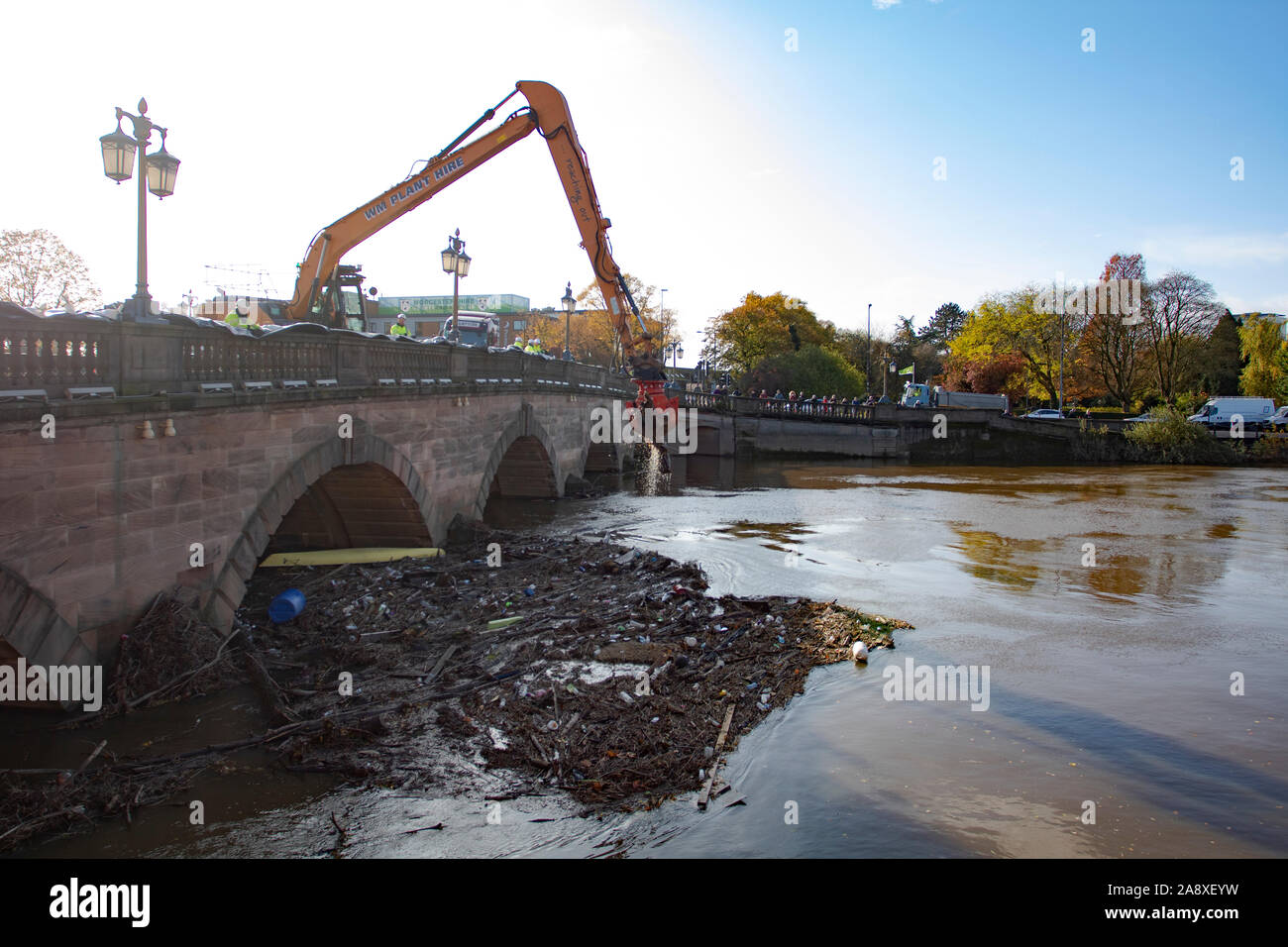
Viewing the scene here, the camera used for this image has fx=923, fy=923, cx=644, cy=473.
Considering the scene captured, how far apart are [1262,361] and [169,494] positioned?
2673 inches

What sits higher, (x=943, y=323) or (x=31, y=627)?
(x=943, y=323)

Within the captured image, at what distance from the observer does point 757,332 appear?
64.5 m

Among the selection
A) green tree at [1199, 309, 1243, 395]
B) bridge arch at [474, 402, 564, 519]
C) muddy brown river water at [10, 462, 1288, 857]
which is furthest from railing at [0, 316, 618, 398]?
green tree at [1199, 309, 1243, 395]

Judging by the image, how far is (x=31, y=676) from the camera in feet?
26.6

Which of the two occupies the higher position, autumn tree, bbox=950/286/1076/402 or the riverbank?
autumn tree, bbox=950/286/1076/402

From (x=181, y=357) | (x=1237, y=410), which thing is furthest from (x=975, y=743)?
(x=1237, y=410)

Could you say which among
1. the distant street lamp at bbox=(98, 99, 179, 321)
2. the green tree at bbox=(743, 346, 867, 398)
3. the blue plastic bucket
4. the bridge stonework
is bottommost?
the blue plastic bucket

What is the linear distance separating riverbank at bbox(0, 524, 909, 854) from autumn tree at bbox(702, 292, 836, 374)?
50302 millimetres

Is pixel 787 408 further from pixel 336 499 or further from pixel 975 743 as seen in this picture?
pixel 975 743

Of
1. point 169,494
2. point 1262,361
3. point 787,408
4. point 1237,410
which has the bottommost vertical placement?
point 169,494

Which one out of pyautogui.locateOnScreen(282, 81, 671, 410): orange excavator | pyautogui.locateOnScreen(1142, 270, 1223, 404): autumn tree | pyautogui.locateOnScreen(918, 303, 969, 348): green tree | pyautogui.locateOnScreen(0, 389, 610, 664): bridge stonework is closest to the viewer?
pyautogui.locateOnScreen(0, 389, 610, 664): bridge stonework

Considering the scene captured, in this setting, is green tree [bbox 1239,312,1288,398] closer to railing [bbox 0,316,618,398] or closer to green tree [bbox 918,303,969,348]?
green tree [bbox 918,303,969,348]

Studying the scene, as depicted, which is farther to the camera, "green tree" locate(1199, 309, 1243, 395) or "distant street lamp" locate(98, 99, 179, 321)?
"green tree" locate(1199, 309, 1243, 395)

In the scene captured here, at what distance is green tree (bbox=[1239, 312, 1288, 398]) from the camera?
59.4 meters
